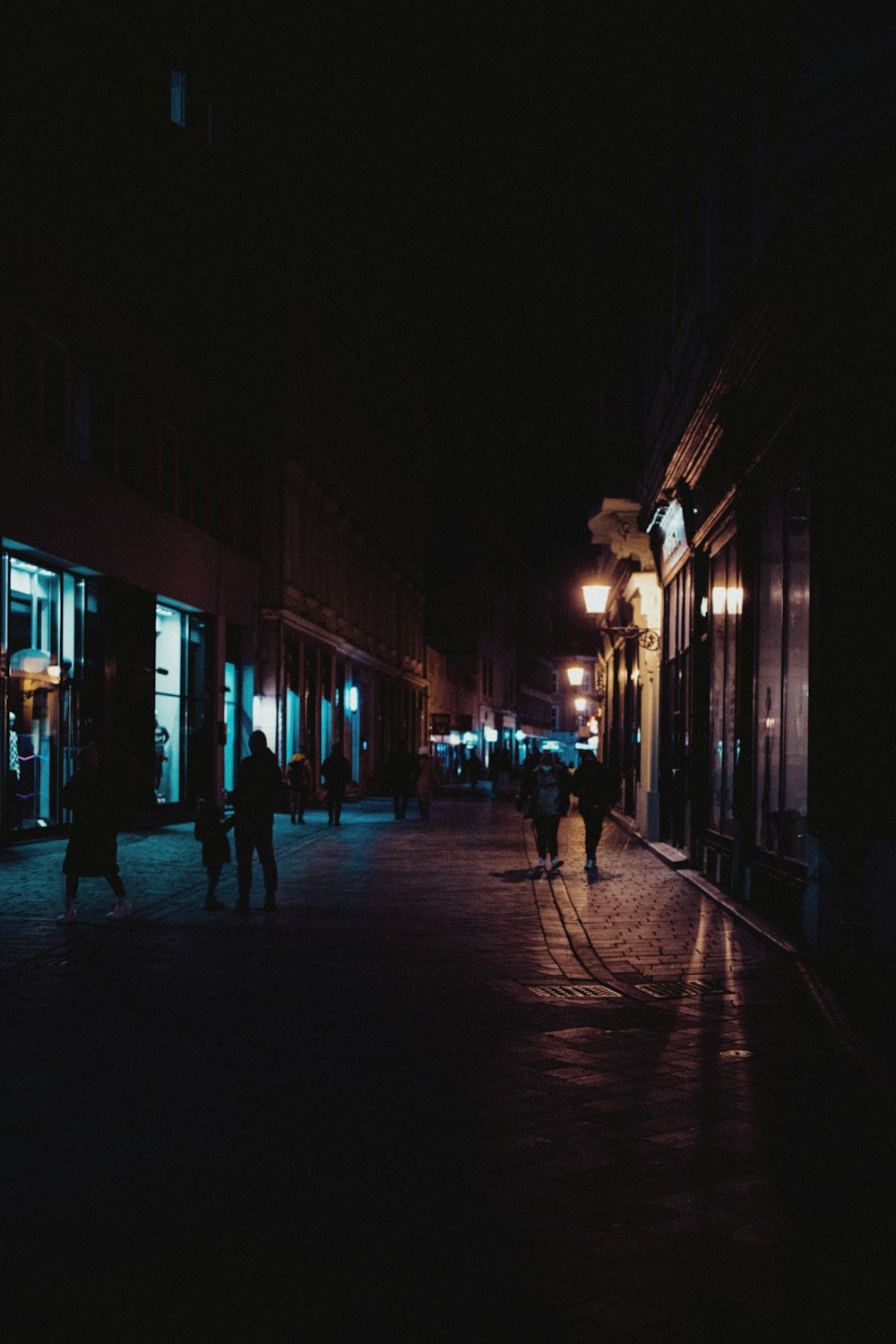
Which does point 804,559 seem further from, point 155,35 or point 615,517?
point 155,35

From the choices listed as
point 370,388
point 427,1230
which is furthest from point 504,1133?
point 370,388

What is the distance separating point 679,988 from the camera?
354 inches

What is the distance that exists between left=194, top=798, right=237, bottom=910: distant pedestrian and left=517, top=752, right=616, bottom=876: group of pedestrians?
5.43m

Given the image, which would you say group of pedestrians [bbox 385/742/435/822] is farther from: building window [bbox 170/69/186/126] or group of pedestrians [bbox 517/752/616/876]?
building window [bbox 170/69/186/126]

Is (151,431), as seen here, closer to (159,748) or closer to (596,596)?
(159,748)

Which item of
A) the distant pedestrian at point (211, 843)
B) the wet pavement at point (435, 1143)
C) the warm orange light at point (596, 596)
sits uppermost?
the warm orange light at point (596, 596)

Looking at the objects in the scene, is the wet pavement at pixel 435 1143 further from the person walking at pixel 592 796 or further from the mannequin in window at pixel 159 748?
the mannequin in window at pixel 159 748

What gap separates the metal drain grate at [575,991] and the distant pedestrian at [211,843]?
4977 millimetres

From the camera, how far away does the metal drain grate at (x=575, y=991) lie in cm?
866

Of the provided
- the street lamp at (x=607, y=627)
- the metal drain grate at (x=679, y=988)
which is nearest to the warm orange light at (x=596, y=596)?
the street lamp at (x=607, y=627)

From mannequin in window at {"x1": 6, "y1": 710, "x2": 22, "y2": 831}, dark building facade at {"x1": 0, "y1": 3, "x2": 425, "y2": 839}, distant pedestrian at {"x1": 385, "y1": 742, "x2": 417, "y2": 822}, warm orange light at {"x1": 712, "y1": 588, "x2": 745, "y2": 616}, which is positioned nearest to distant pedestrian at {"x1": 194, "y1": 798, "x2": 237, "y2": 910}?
warm orange light at {"x1": 712, "y1": 588, "x2": 745, "y2": 616}

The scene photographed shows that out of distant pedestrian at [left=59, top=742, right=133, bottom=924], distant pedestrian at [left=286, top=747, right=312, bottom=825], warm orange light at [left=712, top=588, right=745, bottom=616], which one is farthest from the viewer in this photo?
distant pedestrian at [left=286, top=747, right=312, bottom=825]

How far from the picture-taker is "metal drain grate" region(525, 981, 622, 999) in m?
8.66

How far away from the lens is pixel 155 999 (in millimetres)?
8258
